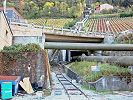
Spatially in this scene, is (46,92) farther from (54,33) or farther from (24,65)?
(54,33)

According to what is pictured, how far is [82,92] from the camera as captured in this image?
853 inches

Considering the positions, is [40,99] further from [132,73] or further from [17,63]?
[132,73]

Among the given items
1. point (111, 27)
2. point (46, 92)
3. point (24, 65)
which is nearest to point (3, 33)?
point (24, 65)

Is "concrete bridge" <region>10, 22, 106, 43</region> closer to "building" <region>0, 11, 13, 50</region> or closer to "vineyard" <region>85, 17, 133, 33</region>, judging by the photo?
"building" <region>0, 11, 13, 50</region>

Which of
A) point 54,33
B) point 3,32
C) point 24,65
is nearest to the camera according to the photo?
point 24,65

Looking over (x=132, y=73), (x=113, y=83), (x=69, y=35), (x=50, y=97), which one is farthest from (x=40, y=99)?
(x=69, y=35)

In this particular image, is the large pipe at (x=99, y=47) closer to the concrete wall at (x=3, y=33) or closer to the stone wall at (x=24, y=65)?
the stone wall at (x=24, y=65)

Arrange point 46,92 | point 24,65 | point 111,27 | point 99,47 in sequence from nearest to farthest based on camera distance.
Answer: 1. point 46,92
2. point 24,65
3. point 99,47
4. point 111,27

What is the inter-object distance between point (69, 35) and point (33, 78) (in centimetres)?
2702

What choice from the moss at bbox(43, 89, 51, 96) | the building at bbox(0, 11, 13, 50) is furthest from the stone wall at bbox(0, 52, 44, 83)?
the building at bbox(0, 11, 13, 50)

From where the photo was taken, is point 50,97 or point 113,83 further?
point 113,83

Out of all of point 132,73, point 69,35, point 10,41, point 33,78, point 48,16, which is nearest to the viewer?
point 33,78

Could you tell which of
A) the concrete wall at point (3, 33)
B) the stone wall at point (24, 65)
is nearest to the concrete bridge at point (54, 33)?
the concrete wall at point (3, 33)

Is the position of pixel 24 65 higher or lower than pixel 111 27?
higher
